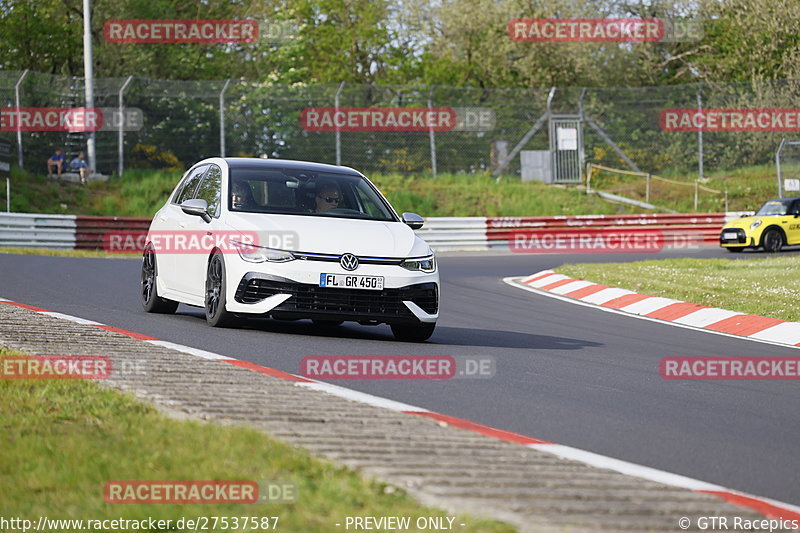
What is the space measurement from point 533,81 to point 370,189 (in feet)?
113

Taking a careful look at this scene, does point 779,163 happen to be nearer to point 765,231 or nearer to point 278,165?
point 765,231

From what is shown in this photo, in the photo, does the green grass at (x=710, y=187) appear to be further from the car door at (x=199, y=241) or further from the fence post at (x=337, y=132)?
the car door at (x=199, y=241)

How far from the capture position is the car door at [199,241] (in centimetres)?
1116

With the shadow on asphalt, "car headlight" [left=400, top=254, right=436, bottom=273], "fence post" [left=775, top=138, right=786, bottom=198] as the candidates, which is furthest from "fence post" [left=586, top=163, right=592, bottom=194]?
"car headlight" [left=400, top=254, right=436, bottom=273]

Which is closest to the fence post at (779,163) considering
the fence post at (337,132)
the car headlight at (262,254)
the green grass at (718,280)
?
the green grass at (718,280)

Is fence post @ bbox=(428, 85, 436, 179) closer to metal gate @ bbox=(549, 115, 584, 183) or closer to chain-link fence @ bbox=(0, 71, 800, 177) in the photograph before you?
chain-link fence @ bbox=(0, 71, 800, 177)

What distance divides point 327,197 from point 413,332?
154 centimetres

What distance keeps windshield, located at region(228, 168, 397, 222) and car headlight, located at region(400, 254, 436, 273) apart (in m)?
0.88

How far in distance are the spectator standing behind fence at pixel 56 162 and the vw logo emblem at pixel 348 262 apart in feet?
80.8

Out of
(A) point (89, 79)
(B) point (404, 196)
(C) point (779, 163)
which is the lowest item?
(B) point (404, 196)

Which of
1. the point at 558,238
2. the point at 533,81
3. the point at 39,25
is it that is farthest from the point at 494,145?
the point at 39,25

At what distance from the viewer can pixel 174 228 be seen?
12133mm

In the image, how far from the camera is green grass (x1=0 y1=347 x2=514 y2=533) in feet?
14.5

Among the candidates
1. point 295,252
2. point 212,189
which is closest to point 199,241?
point 212,189
